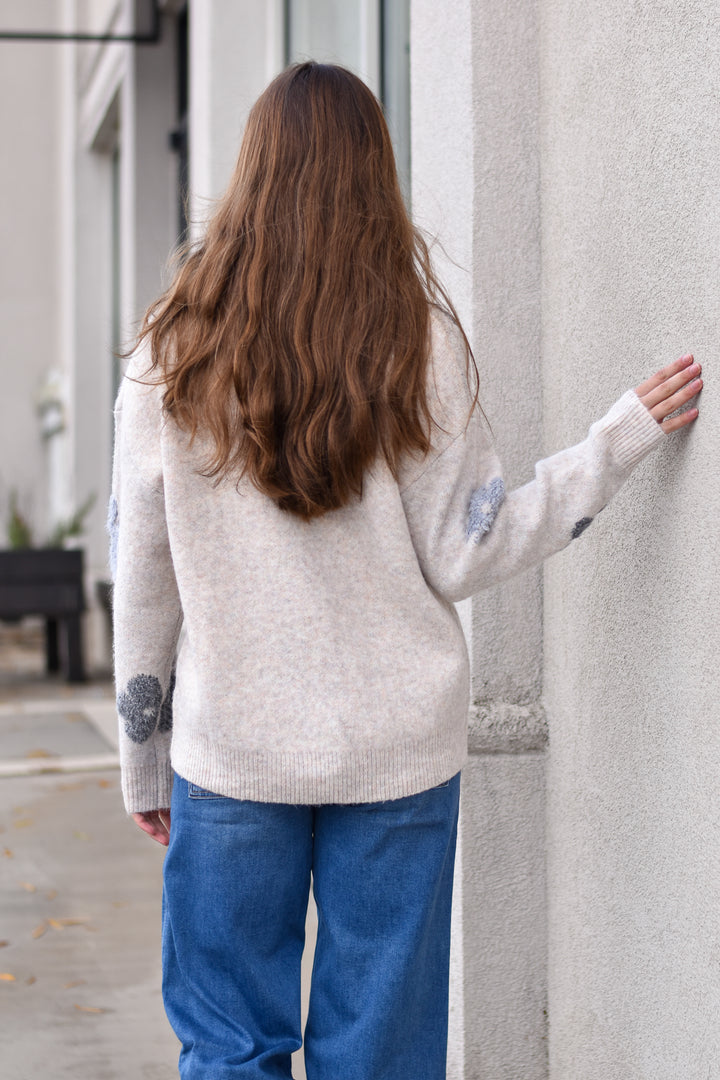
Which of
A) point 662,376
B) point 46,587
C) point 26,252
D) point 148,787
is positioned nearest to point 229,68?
point 662,376

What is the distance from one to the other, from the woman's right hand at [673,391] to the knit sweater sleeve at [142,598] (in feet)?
2.27

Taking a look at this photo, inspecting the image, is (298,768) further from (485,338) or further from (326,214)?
(485,338)

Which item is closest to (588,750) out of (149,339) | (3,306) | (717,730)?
(717,730)

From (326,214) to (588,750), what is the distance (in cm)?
110

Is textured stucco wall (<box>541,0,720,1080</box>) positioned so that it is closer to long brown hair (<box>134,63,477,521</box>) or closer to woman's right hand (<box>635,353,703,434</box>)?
woman's right hand (<box>635,353,703,434</box>)

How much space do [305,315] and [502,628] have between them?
1.03 meters

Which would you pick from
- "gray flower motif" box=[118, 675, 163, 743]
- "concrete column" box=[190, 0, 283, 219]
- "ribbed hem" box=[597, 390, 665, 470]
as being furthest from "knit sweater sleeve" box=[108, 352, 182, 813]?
"concrete column" box=[190, 0, 283, 219]

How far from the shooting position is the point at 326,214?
161 cm

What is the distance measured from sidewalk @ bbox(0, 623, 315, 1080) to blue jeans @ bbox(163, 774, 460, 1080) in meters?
1.11

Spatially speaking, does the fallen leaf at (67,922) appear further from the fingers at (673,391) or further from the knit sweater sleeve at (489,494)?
the fingers at (673,391)

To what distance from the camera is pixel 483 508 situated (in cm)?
166

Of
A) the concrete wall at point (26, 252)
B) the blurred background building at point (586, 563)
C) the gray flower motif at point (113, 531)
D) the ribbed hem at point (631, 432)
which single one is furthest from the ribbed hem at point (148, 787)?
the concrete wall at point (26, 252)

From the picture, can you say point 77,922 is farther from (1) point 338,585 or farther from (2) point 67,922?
(1) point 338,585

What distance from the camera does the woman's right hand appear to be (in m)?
1.73
